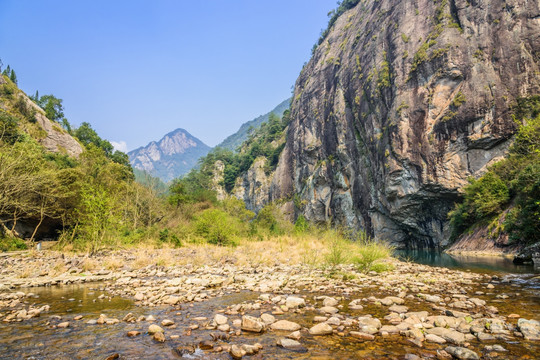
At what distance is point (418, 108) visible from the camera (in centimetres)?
3509

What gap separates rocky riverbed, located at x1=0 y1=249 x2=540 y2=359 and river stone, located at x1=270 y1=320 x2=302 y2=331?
2cm

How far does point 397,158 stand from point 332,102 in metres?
20.8

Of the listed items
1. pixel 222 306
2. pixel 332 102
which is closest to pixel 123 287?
pixel 222 306

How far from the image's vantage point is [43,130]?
42.4 m

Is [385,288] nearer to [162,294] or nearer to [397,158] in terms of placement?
[162,294]

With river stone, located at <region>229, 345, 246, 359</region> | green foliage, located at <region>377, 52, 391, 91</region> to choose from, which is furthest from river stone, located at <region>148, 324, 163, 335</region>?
green foliage, located at <region>377, 52, 391, 91</region>

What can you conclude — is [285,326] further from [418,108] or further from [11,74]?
[11,74]

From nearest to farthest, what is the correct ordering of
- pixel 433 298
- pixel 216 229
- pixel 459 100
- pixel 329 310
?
pixel 329 310 < pixel 433 298 < pixel 216 229 < pixel 459 100

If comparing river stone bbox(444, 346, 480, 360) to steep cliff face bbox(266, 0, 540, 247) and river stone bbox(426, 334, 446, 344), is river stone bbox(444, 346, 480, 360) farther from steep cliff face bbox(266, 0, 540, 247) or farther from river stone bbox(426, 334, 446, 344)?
steep cliff face bbox(266, 0, 540, 247)

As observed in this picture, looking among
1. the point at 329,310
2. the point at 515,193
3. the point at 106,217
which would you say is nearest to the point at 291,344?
the point at 329,310

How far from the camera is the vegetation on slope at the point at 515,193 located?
666 inches

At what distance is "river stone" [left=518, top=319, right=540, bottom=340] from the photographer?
392 centimetres

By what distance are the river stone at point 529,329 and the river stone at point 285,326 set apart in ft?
10.6

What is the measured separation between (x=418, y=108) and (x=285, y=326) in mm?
37267
